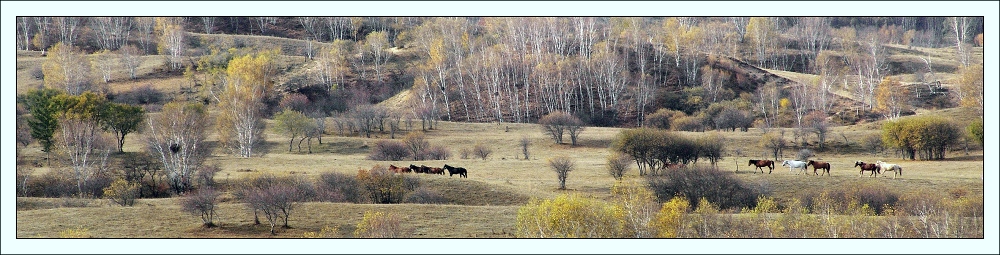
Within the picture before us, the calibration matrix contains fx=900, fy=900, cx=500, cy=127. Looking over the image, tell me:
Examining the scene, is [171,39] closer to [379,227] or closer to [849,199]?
[379,227]

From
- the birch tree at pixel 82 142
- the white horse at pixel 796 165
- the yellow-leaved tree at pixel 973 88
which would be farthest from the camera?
the yellow-leaved tree at pixel 973 88

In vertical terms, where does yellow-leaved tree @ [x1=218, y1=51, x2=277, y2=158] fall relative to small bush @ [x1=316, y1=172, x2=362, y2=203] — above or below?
above

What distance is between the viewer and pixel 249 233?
47.7 metres

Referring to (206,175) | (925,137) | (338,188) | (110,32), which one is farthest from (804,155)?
(110,32)

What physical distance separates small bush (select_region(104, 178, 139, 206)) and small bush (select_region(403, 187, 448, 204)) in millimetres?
16784

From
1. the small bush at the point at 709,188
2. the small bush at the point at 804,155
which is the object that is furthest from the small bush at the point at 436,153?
the small bush at the point at 804,155

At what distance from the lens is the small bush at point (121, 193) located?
54.8 m

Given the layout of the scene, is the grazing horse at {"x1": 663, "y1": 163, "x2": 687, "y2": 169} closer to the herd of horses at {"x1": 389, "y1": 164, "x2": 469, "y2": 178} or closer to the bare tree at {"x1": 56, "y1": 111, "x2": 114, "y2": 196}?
the herd of horses at {"x1": 389, "y1": 164, "x2": 469, "y2": 178}

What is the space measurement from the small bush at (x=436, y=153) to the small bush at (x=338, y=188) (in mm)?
19917

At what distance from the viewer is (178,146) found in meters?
63.8

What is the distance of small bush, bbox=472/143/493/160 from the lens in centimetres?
7925

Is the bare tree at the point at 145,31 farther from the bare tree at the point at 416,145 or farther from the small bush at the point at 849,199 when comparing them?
the small bush at the point at 849,199

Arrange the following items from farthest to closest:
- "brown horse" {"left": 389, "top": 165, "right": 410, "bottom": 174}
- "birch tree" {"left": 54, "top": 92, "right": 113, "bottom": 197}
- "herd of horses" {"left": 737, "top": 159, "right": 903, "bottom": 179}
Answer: "herd of horses" {"left": 737, "top": 159, "right": 903, "bottom": 179}
"birch tree" {"left": 54, "top": 92, "right": 113, "bottom": 197}
"brown horse" {"left": 389, "top": 165, "right": 410, "bottom": 174}

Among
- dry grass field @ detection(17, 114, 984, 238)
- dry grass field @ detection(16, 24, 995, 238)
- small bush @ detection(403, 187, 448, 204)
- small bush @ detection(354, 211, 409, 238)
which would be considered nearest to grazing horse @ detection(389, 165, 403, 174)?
dry grass field @ detection(16, 24, 995, 238)
